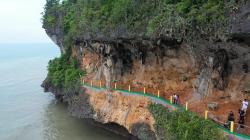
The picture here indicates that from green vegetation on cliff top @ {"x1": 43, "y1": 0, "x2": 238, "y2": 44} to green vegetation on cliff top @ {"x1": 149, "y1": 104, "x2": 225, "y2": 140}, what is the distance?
4054 mm

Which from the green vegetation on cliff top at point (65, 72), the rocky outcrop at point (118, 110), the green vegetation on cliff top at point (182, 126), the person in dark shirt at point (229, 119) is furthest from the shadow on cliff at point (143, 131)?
the green vegetation on cliff top at point (65, 72)

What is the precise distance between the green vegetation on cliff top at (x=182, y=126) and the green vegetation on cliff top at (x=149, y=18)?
4054 millimetres

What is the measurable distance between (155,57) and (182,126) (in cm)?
770

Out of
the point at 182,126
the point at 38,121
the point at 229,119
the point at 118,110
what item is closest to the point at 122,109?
the point at 118,110

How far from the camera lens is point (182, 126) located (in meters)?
18.3

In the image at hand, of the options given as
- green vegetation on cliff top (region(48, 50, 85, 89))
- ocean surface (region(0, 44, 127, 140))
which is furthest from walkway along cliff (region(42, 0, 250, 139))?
ocean surface (region(0, 44, 127, 140))

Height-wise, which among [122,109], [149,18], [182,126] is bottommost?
[122,109]

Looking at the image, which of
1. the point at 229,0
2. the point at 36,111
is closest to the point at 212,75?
the point at 229,0

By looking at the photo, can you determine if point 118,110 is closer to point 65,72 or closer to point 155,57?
point 155,57

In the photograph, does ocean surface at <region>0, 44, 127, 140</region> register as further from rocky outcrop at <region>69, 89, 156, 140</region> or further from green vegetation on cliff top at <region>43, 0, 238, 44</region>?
green vegetation on cliff top at <region>43, 0, 238, 44</region>

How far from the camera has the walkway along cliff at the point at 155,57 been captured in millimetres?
18531

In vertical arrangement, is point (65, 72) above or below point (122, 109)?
above

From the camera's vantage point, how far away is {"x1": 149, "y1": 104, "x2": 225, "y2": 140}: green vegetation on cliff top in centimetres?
1700

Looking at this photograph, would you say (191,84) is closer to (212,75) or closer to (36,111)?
(212,75)
